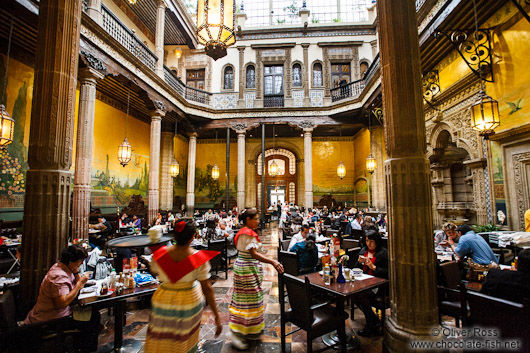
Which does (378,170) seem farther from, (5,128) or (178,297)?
(5,128)

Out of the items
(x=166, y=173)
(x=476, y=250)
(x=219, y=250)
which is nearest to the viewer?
(x=476, y=250)

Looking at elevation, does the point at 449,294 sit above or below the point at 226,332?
above

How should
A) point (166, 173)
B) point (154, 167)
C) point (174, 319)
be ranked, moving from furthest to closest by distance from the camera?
point (166, 173) < point (154, 167) < point (174, 319)

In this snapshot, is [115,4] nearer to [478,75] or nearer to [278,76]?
[278,76]

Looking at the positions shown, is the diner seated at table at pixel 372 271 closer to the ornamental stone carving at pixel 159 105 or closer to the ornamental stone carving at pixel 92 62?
the ornamental stone carving at pixel 92 62

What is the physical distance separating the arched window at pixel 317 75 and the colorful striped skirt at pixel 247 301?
568 inches

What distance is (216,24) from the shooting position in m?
3.51

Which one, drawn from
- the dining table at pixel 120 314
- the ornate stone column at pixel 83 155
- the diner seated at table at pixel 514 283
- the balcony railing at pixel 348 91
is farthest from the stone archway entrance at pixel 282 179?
the diner seated at table at pixel 514 283

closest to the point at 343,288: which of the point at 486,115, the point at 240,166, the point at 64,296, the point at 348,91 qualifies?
the point at 64,296

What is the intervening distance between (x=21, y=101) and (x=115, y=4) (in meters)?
6.24

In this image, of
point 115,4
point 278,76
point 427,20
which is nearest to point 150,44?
point 115,4

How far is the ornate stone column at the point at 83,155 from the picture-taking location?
6320mm

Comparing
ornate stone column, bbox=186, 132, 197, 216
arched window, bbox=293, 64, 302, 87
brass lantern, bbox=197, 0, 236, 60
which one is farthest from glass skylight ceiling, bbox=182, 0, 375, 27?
brass lantern, bbox=197, 0, 236, 60

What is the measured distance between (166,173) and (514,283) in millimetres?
14314
